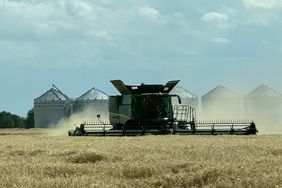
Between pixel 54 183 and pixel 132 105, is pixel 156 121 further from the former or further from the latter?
pixel 54 183

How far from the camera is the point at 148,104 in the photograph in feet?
127

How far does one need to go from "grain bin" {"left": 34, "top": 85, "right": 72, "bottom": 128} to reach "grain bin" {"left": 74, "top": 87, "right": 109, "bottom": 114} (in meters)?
1.59

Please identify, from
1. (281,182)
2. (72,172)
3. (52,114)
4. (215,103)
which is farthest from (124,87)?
(52,114)

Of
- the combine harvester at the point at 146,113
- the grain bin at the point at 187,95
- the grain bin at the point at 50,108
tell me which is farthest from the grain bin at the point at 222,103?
the combine harvester at the point at 146,113

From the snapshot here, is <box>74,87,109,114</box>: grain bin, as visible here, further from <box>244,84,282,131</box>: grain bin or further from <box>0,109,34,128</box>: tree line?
<box>0,109,34,128</box>: tree line

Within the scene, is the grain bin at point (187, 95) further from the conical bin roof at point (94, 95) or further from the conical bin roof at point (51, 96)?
the conical bin roof at point (51, 96)

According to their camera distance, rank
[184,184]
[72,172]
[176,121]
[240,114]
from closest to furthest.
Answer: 1. [184,184]
2. [72,172]
3. [176,121]
4. [240,114]

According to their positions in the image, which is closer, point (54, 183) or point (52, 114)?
point (54, 183)

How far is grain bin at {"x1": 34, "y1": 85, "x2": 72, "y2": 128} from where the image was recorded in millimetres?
88500

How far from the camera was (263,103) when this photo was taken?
7894cm

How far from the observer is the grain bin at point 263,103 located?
7314 centimetres

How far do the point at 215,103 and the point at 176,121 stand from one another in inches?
1725

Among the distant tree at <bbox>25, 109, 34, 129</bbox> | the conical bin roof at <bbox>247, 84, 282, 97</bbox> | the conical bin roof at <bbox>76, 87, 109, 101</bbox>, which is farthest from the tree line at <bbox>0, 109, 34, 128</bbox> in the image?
the conical bin roof at <bbox>247, 84, 282, 97</bbox>

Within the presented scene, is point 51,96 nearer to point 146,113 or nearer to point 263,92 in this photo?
point 263,92
